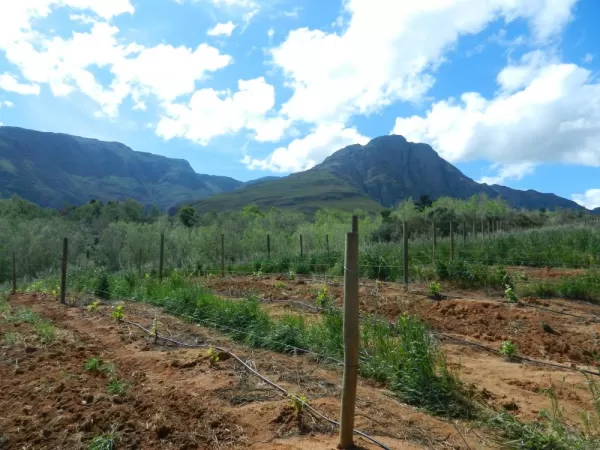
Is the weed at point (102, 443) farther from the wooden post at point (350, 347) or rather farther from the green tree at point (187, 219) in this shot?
the green tree at point (187, 219)

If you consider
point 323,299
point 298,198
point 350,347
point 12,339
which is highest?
point 298,198

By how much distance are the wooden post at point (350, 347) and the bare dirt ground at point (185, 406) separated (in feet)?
0.66

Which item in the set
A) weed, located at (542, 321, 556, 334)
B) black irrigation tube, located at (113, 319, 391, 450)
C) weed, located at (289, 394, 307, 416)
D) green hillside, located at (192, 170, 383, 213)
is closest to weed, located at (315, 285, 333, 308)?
black irrigation tube, located at (113, 319, 391, 450)

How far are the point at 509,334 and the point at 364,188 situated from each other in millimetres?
169808

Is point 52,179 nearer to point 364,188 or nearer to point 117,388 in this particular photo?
point 364,188

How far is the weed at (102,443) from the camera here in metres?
3.17

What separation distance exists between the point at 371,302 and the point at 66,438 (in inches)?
252

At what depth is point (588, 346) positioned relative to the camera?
583cm

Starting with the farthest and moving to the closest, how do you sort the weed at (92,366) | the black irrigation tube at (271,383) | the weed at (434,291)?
the weed at (434,291), the weed at (92,366), the black irrigation tube at (271,383)

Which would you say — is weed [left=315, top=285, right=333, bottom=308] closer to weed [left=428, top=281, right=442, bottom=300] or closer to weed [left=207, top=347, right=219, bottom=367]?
weed [left=428, top=281, right=442, bottom=300]

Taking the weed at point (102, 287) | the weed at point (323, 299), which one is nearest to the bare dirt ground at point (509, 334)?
the weed at point (323, 299)

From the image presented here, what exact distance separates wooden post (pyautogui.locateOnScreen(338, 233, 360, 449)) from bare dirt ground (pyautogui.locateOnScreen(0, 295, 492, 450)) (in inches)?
7.9

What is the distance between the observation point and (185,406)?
3824 millimetres

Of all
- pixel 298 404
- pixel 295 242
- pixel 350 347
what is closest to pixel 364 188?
pixel 295 242
